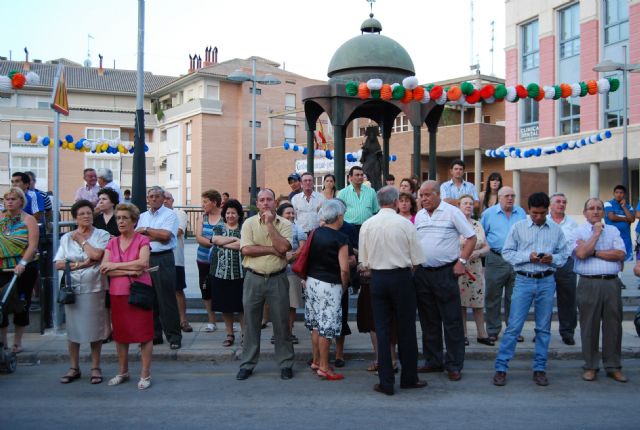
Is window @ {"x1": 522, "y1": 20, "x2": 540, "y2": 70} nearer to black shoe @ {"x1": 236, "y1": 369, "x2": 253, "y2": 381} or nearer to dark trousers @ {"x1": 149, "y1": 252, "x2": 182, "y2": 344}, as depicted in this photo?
dark trousers @ {"x1": 149, "y1": 252, "x2": 182, "y2": 344}

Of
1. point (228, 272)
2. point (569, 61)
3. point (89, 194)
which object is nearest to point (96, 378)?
point (228, 272)

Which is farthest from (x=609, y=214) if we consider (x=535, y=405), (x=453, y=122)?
(x=453, y=122)

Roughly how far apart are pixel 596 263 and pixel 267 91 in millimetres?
50362

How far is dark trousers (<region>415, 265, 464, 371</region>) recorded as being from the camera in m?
7.08

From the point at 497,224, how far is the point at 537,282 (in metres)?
1.94

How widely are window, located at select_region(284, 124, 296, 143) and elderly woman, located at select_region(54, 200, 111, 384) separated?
159ft

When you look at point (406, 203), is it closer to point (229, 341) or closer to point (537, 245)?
point (537, 245)

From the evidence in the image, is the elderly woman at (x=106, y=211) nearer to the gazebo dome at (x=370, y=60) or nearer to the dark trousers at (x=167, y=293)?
the dark trousers at (x=167, y=293)

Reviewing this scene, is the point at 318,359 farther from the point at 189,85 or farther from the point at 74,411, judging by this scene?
the point at 189,85

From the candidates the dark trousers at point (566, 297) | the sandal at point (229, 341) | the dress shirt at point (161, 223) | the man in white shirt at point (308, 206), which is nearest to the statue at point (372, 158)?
the man in white shirt at point (308, 206)

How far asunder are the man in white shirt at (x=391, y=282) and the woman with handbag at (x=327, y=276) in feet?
1.16

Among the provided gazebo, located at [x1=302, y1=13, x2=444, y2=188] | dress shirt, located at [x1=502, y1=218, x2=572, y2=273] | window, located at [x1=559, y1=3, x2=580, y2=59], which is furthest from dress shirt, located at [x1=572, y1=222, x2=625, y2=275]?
window, located at [x1=559, y1=3, x2=580, y2=59]

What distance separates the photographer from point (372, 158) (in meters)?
12.9

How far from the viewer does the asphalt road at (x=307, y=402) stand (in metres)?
5.56
